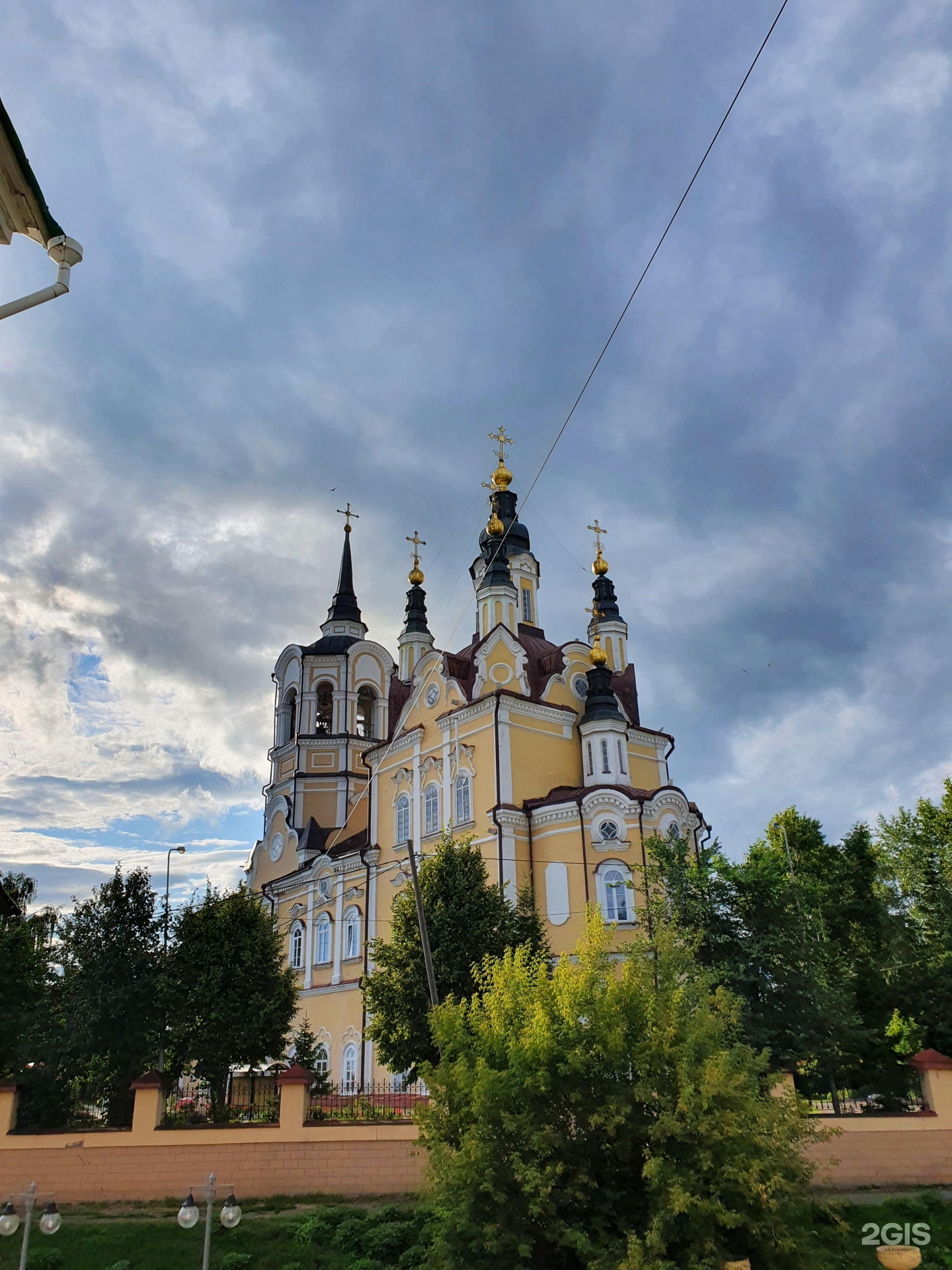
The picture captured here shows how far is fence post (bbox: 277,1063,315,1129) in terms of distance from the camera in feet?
51.2

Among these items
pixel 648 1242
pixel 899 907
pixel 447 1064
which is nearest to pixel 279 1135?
pixel 447 1064

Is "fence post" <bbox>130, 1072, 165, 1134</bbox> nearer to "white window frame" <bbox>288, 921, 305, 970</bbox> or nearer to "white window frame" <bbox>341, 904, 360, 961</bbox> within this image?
"white window frame" <bbox>341, 904, 360, 961</bbox>

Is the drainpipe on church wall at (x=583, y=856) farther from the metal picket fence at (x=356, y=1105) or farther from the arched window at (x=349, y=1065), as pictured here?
the arched window at (x=349, y=1065)

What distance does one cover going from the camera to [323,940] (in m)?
36.4

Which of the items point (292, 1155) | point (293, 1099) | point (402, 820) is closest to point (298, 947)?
point (402, 820)

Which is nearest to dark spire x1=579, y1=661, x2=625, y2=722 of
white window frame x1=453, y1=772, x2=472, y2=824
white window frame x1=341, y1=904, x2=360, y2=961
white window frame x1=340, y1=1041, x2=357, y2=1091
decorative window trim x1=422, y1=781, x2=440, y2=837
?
white window frame x1=453, y1=772, x2=472, y2=824

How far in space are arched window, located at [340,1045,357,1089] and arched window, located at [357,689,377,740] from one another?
1565 centimetres

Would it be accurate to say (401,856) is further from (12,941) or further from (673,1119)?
(673,1119)

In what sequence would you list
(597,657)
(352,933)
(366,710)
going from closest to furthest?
(597,657)
(352,933)
(366,710)

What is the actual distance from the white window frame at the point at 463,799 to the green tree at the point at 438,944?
18.4 ft

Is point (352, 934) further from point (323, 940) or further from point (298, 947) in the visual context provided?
point (298, 947)

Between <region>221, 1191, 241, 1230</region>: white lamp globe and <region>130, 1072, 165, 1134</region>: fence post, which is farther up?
<region>130, 1072, 165, 1134</region>: fence post

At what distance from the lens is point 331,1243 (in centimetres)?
1343

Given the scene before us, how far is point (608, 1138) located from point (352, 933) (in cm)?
2531
